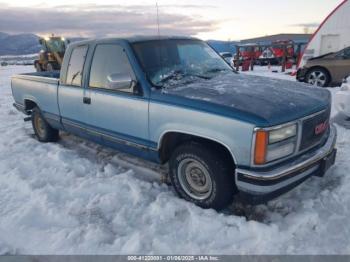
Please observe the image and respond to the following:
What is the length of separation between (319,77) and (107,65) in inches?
380

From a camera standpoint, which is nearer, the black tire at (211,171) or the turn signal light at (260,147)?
the turn signal light at (260,147)

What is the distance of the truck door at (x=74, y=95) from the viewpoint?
4.59m

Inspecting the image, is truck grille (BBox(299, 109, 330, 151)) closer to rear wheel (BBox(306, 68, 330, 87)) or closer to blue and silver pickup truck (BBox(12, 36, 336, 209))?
blue and silver pickup truck (BBox(12, 36, 336, 209))

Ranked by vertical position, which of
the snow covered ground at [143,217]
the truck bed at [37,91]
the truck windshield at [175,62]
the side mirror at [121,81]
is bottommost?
the snow covered ground at [143,217]

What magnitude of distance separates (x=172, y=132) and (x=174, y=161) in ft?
1.10

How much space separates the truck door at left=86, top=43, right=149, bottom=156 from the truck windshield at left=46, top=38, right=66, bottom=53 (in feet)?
70.7

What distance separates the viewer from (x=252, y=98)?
10.3 feet

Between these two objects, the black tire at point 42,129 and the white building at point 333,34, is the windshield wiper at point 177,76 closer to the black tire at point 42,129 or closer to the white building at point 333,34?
the black tire at point 42,129

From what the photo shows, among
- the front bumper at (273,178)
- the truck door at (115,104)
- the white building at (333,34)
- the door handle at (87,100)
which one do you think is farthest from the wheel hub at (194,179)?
the white building at (333,34)

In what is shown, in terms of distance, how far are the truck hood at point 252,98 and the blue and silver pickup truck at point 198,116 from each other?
0.04 feet

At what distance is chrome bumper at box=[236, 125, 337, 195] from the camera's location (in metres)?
2.81

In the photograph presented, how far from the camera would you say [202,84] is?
12.0 ft

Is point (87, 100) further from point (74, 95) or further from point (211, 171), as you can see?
point (211, 171)

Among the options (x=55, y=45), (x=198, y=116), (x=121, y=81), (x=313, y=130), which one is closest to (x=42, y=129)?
(x=121, y=81)
